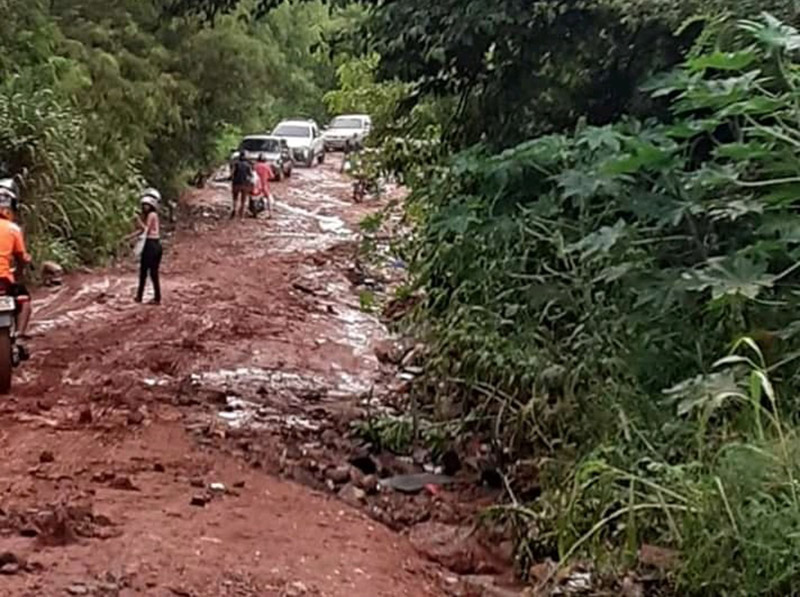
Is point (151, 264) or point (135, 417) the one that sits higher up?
point (135, 417)

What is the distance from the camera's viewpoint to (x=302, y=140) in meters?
43.9

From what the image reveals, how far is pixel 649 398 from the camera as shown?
630 cm

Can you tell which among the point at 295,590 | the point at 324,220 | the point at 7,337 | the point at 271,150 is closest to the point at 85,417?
the point at 7,337

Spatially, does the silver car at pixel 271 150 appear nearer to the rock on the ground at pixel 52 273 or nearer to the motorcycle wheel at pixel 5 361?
the rock on the ground at pixel 52 273

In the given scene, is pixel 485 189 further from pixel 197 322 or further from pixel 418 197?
pixel 197 322

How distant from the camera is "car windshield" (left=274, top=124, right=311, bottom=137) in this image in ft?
145

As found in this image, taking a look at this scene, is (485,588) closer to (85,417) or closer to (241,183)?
(85,417)

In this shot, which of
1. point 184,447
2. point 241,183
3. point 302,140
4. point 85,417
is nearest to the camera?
point 184,447

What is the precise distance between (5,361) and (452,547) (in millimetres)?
4455

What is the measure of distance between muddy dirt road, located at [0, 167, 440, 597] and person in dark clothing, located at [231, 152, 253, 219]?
11.7 metres

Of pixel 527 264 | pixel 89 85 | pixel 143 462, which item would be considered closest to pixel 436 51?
pixel 527 264

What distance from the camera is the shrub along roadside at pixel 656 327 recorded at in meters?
5.05

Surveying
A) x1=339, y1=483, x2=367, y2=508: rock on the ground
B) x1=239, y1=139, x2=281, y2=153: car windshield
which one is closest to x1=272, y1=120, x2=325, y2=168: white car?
x1=239, y1=139, x2=281, y2=153: car windshield

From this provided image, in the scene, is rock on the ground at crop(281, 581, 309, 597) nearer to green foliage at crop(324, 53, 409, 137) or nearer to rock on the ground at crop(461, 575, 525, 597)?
rock on the ground at crop(461, 575, 525, 597)
